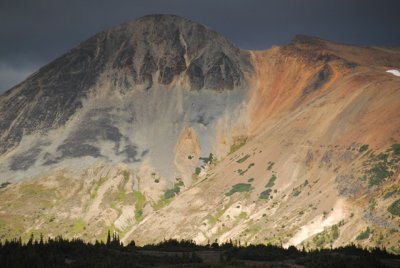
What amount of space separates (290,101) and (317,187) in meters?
64.4

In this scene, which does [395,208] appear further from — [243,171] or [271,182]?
[243,171]

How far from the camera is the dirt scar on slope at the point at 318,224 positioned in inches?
4552

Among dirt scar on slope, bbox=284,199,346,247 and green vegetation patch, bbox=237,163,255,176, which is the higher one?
green vegetation patch, bbox=237,163,255,176

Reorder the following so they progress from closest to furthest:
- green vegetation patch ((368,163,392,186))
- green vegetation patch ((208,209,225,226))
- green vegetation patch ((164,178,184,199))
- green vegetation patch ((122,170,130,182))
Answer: green vegetation patch ((368,163,392,186)) → green vegetation patch ((208,209,225,226)) → green vegetation patch ((164,178,184,199)) → green vegetation patch ((122,170,130,182))

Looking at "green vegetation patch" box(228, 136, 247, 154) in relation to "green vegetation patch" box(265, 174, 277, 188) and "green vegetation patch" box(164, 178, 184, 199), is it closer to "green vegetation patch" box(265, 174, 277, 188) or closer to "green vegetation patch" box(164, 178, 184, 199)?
"green vegetation patch" box(164, 178, 184, 199)

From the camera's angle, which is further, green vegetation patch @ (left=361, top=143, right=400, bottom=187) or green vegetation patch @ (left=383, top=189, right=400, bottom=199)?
green vegetation patch @ (left=361, top=143, right=400, bottom=187)

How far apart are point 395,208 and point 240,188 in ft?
168

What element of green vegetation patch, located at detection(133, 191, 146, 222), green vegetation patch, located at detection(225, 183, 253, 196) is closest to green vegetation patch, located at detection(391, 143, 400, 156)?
green vegetation patch, located at detection(225, 183, 253, 196)

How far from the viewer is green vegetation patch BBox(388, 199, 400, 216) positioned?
104 metres

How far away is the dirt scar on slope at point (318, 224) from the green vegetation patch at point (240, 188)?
31.8 m

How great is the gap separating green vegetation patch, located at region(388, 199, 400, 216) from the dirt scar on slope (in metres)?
11.6

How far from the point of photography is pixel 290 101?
634 ft

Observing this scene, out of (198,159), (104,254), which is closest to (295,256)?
(104,254)

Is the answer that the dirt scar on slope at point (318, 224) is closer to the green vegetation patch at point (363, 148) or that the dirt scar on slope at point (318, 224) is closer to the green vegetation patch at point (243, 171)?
the green vegetation patch at point (363, 148)
